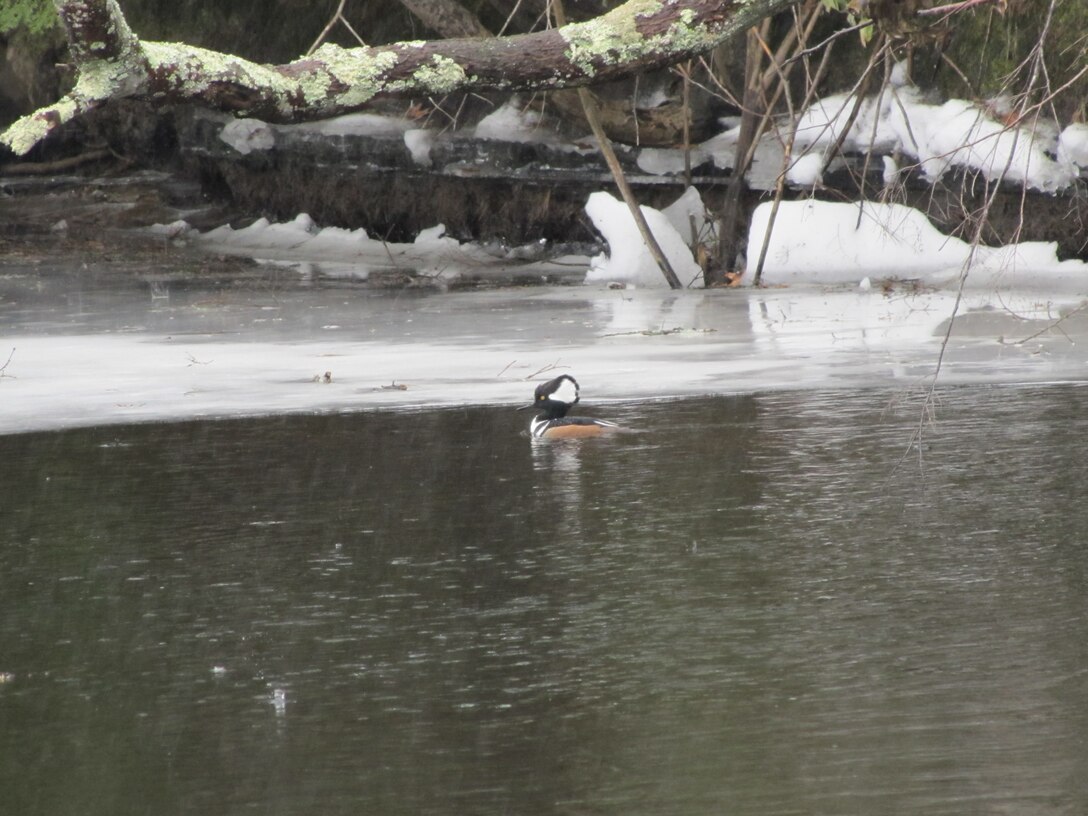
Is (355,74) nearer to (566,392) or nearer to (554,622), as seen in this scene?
(554,622)

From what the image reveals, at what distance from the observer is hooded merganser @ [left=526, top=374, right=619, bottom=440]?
9023 millimetres

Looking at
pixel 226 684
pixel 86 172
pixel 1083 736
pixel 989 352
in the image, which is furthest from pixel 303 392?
pixel 86 172

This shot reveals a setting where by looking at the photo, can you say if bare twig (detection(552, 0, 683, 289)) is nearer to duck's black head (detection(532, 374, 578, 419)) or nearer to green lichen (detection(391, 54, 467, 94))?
duck's black head (detection(532, 374, 578, 419))

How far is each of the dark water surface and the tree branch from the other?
1.68m

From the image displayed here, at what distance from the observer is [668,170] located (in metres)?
20.0

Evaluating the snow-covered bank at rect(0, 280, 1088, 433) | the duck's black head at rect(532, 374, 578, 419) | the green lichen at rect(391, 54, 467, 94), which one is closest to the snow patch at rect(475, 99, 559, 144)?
the snow-covered bank at rect(0, 280, 1088, 433)

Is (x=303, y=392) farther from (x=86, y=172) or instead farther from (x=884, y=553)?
(x=86, y=172)

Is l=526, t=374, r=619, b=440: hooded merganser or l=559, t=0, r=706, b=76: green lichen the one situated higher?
l=559, t=0, r=706, b=76: green lichen

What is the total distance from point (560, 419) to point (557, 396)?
0.20 m

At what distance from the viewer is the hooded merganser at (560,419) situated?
9.02m

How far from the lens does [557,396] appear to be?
923cm

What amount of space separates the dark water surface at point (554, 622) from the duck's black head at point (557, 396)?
10.0 inches

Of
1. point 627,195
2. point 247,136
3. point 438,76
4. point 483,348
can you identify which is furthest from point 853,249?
point 438,76

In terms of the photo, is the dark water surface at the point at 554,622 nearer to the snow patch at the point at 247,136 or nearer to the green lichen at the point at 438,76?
the green lichen at the point at 438,76
